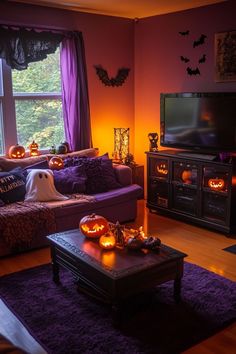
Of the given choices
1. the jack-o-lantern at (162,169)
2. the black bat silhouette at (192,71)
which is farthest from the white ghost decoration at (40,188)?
the black bat silhouette at (192,71)

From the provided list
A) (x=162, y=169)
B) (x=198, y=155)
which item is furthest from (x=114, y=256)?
(x=162, y=169)

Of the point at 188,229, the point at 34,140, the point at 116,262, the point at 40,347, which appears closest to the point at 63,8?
the point at 34,140

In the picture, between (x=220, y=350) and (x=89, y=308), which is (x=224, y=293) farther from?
(x=89, y=308)

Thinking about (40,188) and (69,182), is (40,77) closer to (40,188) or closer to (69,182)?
(69,182)

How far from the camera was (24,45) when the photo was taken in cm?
454

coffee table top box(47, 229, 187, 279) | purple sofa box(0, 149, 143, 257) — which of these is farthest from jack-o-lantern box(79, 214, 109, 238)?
purple sofa box(0, 149, 143, 257)

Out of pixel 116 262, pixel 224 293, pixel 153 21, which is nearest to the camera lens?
pixel 116 262

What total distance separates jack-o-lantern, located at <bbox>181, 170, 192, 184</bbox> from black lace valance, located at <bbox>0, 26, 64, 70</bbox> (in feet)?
6.76

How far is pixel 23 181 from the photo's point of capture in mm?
4156

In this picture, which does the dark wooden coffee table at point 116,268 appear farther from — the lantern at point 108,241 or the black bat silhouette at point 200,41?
the black bat silhouette at point 200,41

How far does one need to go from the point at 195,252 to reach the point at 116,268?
146cm

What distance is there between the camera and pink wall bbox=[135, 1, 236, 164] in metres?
4.60

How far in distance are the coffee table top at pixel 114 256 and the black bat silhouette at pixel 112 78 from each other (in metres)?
2.92

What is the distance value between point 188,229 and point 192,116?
4.18 ft
